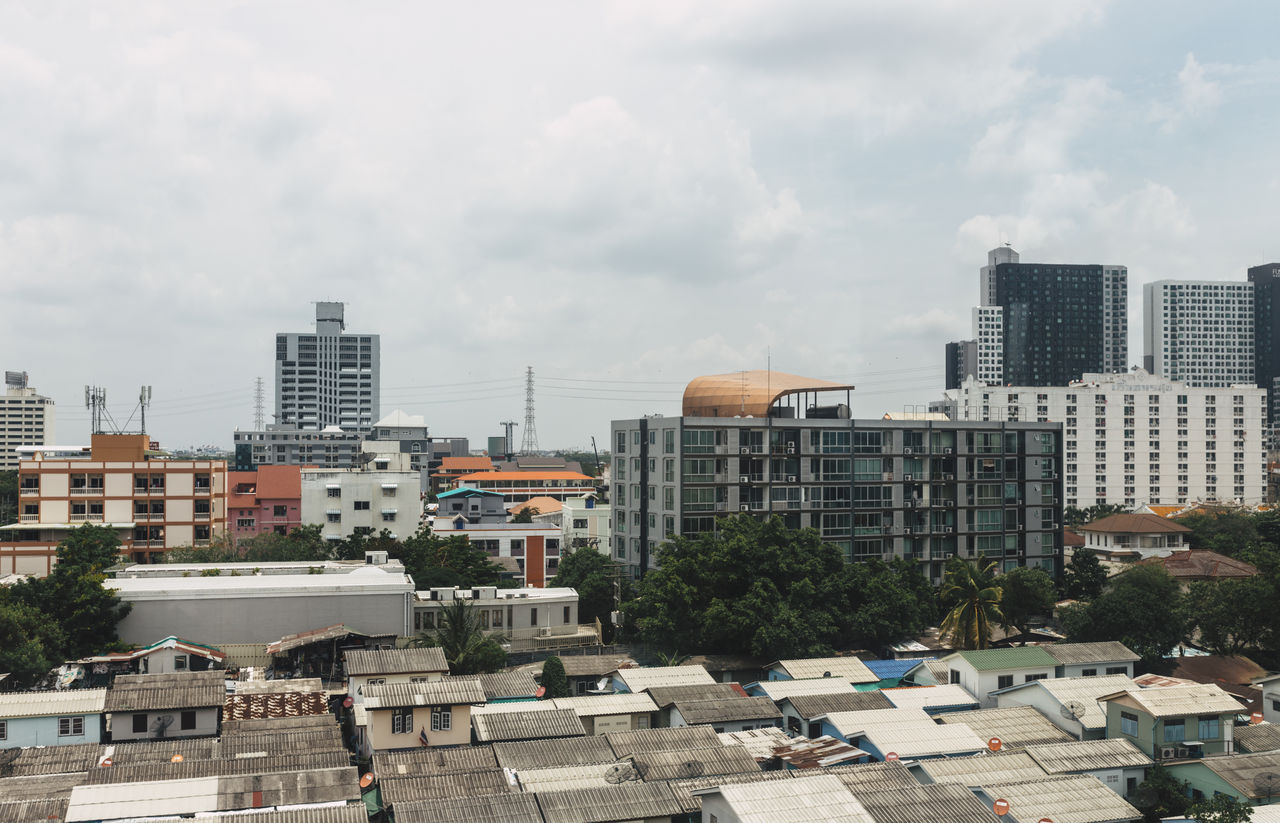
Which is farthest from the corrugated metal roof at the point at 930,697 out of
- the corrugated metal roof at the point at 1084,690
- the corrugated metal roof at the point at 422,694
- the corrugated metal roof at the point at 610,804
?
the corrugated metal roof at the point at 422,694

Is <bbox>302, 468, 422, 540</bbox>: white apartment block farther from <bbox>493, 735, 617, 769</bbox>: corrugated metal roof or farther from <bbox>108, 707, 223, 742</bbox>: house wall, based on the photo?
<bbox>493, 735, 617, 769</bbox>: corrugated metal roof

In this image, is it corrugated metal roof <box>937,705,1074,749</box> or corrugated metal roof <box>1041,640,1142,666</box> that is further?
corrugated metal roof <box>1041,640,1142,666</box>

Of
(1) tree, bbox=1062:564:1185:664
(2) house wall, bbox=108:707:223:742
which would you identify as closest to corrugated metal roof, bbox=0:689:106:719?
(2) house wall, bbox=108:707:223:742

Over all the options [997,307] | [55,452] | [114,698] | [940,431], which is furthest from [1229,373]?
[114,698]

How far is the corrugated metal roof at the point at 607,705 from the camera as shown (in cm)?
3203

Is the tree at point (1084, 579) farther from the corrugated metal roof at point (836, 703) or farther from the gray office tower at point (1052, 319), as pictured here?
the gray office tower at point (1052, 319)

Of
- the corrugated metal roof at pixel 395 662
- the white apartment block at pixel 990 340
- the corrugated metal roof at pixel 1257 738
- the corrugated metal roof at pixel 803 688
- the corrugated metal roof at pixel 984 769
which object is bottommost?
the corrugated metal roof at pixel 1257 738

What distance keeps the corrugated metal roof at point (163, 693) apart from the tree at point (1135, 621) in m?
33.4

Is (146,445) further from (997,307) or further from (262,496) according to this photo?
(997,307)

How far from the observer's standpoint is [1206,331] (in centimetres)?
17912

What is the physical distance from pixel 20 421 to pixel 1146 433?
173517 mm

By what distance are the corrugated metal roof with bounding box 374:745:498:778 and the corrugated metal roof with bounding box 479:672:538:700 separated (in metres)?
5.87

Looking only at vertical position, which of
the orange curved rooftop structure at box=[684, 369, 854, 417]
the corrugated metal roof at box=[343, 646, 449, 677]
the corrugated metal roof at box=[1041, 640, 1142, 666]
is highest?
the orange curved rooftop structure at box=[684, 369, 854, 417]

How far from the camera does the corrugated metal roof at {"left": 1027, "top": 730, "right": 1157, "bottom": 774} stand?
1091 inches
